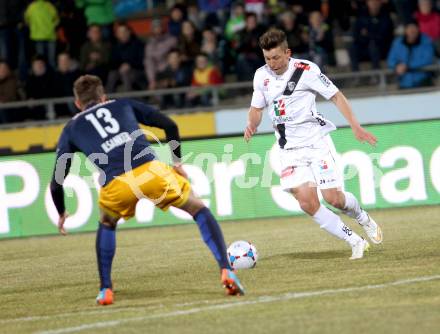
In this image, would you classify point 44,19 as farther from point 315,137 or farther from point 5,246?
point 315,137

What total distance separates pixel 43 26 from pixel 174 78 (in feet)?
9.74

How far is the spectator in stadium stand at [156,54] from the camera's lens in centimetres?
2155

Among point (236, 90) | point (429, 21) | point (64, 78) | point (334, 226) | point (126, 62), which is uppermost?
point (429, 21)

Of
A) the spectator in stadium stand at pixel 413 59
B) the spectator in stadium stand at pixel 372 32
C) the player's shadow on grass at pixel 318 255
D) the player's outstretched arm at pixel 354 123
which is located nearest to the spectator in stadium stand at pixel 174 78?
the spectator in stadium stand at pixel 372 32

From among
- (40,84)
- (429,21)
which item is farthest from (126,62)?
(429,21)

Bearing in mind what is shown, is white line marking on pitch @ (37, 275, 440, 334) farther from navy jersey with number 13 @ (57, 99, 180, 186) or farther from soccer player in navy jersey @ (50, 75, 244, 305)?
navy jersey with number 13 @ (57, 99, 180, 186)

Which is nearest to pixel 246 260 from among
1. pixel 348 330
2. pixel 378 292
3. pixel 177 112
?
pixel 378 292

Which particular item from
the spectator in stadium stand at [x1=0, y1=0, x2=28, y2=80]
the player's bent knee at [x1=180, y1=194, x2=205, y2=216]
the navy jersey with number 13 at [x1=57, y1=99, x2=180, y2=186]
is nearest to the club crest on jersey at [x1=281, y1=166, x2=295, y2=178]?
the player's bent knee at [x1=180, y1=194, x2=205, y2=216]

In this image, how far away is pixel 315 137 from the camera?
Result: 11.4 m

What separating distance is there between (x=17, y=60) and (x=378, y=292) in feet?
49.4

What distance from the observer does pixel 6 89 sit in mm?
21500

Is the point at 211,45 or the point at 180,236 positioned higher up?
the point at 211,45

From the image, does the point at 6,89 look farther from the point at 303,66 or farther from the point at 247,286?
the point at 247,286

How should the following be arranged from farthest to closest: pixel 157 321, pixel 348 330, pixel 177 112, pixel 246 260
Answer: pixel 177 112 < pixel 246 260 < pixel 157 321 < pixel 348 330
